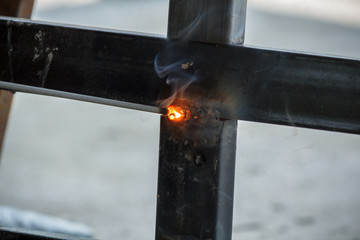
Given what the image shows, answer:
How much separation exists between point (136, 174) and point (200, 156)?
2309 millimetres

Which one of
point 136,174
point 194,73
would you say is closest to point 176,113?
point 194,73

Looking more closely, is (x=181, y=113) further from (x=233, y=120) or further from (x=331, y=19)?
(x=331, y=19)

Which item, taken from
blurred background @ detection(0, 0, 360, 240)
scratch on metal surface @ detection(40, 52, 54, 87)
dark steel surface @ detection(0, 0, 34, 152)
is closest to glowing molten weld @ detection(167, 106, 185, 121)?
scratch on metal surface @ detection(40, 52, 54, 87)

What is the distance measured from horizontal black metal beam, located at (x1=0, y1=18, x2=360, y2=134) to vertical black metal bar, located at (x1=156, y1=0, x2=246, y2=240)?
21mm

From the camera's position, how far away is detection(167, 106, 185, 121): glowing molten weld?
58 centimetres

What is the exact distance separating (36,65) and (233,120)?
27cm

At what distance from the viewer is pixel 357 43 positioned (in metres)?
5.01

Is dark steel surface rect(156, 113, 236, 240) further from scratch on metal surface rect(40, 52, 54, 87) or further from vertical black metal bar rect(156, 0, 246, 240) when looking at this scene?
scratch on metal surface rect(40, 52, 54, 87)

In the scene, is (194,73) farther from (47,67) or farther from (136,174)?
(136,174)

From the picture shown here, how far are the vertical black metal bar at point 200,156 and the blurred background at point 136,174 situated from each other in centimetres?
143

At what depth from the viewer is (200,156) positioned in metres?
0.58

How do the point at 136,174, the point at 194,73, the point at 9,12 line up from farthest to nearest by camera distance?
the point at 136,174, the point at 9,12, the point at 194,73

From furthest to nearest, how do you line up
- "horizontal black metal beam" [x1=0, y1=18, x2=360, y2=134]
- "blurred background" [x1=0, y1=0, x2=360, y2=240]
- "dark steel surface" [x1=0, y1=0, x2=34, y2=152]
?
"blurred background" [x1=0, y1=0, x2=360, y2=240], "dark steel surface" [x1=0, y1=0, x2=34, y2=152], "horizontal black metal beam" [x1=0, y1=18, x2=360, y2=134]

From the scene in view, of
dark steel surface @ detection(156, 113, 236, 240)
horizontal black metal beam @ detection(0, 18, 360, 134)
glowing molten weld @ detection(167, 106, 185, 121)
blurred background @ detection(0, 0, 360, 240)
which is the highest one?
blurred background @ detection(0, 0, 360, 240)
